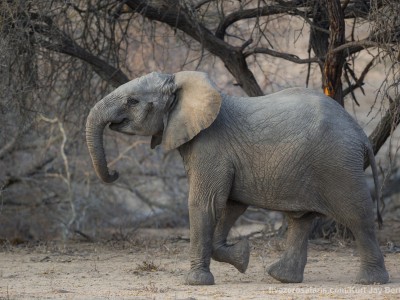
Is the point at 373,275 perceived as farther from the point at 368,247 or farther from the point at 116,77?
the point at 116,77

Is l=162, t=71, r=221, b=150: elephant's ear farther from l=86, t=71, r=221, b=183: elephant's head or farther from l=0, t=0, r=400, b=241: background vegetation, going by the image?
l=0, t=0, r=400, b=241: background vegetation

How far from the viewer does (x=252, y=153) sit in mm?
7141

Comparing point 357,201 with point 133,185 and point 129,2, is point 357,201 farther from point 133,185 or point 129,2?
point 133,185

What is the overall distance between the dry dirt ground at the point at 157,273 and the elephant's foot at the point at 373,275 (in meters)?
0.08

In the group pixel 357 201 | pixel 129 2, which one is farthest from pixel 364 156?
pixel 129 2

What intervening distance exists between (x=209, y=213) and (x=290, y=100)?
108 cm

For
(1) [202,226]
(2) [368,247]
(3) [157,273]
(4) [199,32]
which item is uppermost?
(4) [199,32]

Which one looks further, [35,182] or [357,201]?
[35,182]

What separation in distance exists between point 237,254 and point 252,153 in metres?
0.80

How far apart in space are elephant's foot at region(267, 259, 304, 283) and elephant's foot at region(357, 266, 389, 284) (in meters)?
0.53

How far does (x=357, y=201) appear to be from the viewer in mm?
6926

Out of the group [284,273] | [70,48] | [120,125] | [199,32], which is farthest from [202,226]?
[70,48]

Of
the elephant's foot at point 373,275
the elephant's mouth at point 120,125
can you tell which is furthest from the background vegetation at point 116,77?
the elephant's mouth at point 120,125

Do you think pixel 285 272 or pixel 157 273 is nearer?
pixel 285 272
